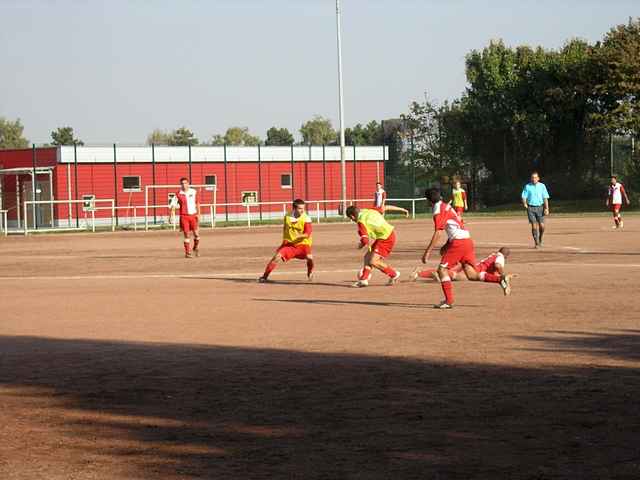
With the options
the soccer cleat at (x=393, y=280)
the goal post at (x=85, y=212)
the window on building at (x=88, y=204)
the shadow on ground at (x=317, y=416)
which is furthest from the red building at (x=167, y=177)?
the shadow on ground at (x=317, y=416)

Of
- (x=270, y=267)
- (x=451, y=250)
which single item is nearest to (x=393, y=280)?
(x=270, y=267)

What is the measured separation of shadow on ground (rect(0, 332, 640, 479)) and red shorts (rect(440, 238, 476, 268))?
387 centimetres

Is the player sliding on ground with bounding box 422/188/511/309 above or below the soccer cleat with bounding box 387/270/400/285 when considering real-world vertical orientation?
above

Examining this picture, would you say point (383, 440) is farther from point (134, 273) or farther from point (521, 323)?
point (134, 273)

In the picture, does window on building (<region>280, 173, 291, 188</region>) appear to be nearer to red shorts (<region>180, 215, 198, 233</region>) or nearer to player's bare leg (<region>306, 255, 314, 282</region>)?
red shorts (<region>180, 215, 198, 233</region>)

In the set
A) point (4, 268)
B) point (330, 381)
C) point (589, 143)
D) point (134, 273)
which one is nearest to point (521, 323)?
point (330, 381)

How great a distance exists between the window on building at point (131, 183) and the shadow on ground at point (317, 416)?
161 ft

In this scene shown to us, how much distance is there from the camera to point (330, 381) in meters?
10.1

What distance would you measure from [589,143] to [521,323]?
180 feet

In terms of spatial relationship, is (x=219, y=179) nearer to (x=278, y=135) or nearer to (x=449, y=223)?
(x=449, y=223)

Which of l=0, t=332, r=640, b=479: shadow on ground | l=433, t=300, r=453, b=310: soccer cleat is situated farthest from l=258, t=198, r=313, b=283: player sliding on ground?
l=0, t=332, r=640, b=479: shadow on ground

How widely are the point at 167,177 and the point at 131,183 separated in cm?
228

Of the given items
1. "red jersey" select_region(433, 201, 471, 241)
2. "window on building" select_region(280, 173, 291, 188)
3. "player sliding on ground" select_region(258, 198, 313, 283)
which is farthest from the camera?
"window on building" select_region(280, 173, 291, 188)

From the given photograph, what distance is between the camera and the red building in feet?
190
